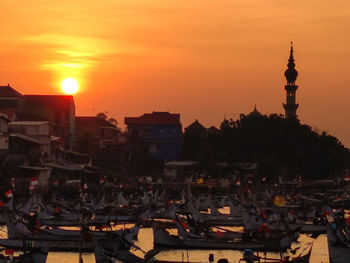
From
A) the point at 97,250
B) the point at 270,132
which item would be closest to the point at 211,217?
the point at 97,250

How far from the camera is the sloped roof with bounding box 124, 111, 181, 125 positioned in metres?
92.8

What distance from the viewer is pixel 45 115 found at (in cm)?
8162

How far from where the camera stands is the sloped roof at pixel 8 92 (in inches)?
3060

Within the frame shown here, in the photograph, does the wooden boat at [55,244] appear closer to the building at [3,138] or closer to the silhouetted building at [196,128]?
the building at [3,138]

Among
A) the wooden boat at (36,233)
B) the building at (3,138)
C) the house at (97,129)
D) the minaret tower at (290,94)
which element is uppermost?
the minaret tower at (290,94)

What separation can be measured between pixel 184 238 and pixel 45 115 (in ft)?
136

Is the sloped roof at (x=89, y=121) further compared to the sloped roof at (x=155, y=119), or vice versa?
the sloped roof at (x=89, y=121)

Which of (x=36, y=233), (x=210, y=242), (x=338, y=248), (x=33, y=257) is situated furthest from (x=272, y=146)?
(x=33, y=257)

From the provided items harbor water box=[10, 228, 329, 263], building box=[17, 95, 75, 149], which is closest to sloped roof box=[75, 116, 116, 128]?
building box=[17, 95, 75, 149]

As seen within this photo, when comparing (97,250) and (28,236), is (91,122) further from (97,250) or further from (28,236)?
(97,250)

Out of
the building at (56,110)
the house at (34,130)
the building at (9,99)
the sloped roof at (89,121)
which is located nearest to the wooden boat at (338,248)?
the house at (34,130)

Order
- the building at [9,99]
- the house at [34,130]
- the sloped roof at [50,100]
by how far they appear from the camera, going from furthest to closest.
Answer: the sloped roof at [50,100] → the building at [9,99] → the house at [34,130]

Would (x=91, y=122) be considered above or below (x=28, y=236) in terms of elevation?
above

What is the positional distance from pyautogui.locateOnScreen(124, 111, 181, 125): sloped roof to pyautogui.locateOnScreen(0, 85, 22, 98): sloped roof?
16.6 meters
